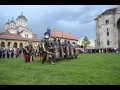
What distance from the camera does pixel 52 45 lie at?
17.5 m

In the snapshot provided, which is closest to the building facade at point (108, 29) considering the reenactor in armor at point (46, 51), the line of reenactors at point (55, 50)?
the line of reenactors at point (55, 50)

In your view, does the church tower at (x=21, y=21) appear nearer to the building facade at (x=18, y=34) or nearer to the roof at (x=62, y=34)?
the building facade at (x=18, y=34)

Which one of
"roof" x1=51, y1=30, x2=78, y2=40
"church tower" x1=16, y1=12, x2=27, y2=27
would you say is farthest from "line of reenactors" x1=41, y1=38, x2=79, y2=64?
"church tower" x1=16, y1=12, x2=27, y2=27

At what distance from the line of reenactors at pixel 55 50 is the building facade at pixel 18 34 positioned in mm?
55540

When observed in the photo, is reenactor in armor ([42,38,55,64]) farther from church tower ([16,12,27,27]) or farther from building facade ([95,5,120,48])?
church tower ([16,12,27,27])

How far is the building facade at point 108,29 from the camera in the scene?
72.6 m

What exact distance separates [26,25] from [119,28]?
4233 centimetres

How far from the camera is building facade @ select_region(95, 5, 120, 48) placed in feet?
238

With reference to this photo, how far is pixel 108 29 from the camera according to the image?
75125mm

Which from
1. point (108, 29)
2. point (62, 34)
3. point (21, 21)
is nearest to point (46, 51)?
point (108, 29)

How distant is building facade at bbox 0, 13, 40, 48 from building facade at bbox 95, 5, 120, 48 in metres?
25.1

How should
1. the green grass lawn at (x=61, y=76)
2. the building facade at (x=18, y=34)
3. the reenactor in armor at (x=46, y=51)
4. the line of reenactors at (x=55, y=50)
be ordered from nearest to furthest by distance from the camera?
1. the green grass lawn at (x=61, y=76)
2. the reenactor in armor at (x=46, y=51)
3. the line of reenactors at (x=55, y=50)
4. the building facade at (x=18, y=34)

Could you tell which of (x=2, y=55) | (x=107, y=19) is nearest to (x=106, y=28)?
(x=107, y=19)

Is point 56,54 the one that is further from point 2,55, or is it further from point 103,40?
point 103,40
